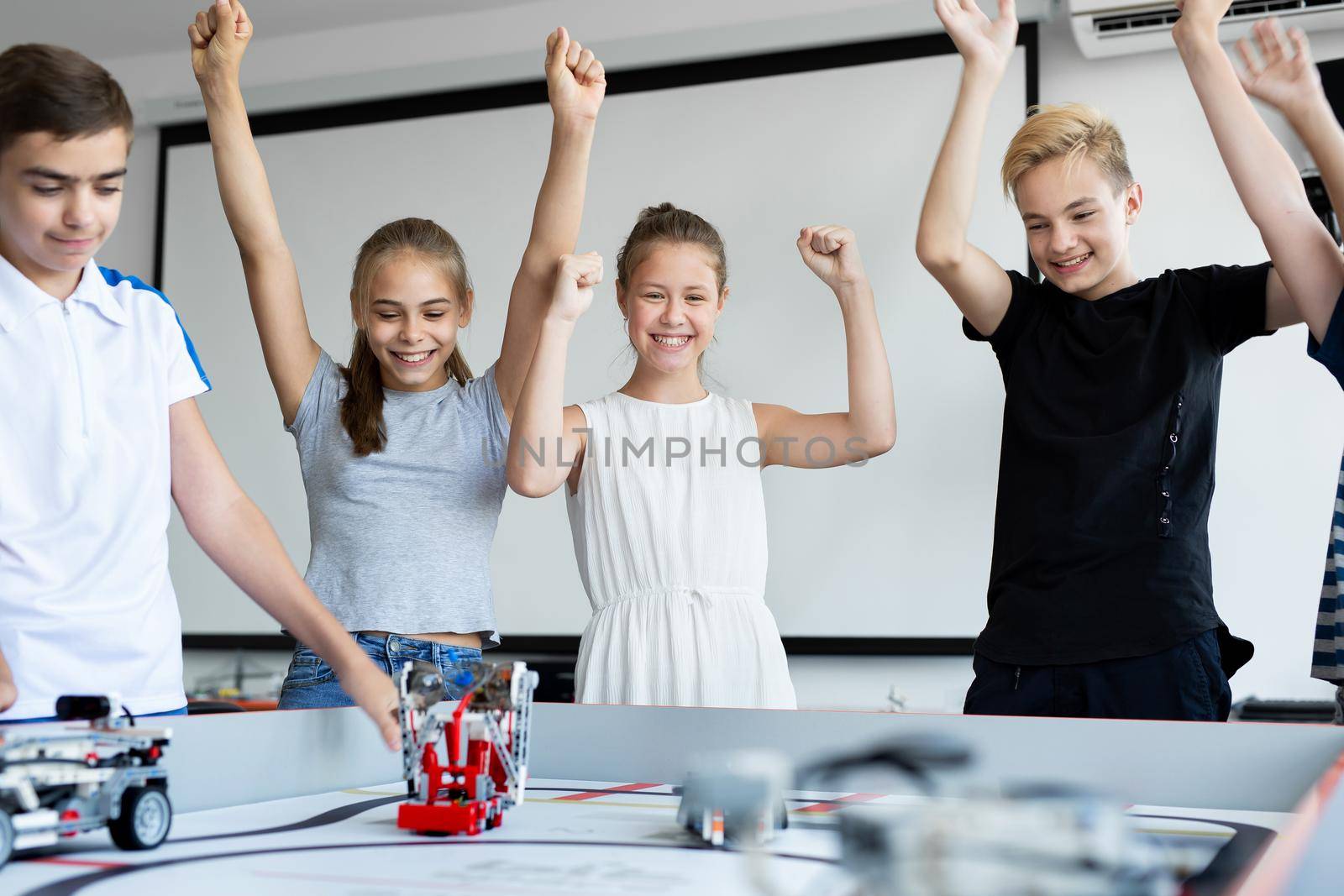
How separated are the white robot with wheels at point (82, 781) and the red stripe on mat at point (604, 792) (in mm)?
310

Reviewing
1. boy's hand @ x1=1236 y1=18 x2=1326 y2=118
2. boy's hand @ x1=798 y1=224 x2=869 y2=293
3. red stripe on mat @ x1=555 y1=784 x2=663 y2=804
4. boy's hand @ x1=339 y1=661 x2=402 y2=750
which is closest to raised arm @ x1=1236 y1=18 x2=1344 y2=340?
boy's hand @ x1=1236 y1=18 x2=1326 y2=118

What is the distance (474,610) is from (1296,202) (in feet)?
3.49

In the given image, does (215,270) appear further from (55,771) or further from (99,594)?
(55,771)

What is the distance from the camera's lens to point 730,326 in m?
3.32

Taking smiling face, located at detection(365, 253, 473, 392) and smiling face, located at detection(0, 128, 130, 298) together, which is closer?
smiling face, located at detection(0, 128, 130, 298)

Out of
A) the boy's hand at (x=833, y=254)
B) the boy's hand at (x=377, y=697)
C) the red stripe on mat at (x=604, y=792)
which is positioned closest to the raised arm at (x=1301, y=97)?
the boy's hand at (x=833, y=254)

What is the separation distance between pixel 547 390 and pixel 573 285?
0.13m

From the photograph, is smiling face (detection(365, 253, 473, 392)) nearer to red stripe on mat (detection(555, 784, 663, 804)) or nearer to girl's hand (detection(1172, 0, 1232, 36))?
red stripe on mat (detection(555, 784, 663, 804))

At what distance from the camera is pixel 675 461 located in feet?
5.29

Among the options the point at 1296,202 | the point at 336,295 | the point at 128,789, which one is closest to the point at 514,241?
the point at 336,295

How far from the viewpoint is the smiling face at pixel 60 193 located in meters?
1.00

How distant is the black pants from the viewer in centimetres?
130

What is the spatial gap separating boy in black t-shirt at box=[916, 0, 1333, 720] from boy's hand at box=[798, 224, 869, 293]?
0.12 meters

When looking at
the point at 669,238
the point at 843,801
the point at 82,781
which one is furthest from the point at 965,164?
the point at 82,781
